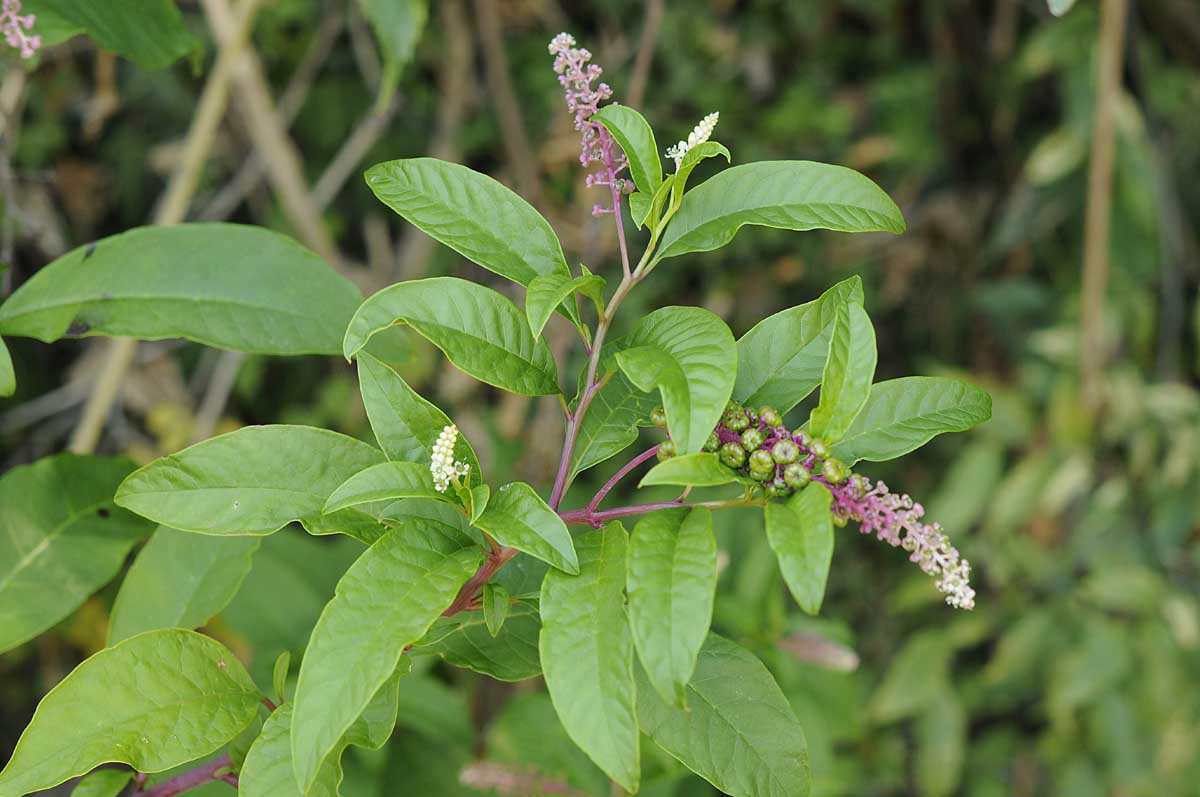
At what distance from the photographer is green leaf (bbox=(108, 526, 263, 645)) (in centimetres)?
85

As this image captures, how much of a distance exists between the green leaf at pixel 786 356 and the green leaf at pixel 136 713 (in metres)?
0.44

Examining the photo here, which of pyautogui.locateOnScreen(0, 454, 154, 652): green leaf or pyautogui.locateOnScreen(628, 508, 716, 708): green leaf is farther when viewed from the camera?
pyautogui.locateOnScreen(0, 454, 154, 652): green leaf

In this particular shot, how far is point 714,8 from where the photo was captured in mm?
2410

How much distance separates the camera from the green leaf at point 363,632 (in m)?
0.54

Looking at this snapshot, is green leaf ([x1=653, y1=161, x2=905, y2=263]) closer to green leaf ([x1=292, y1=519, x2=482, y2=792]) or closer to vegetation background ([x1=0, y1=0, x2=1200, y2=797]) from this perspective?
green leaf ([x1=292, y1=519, x2=482, y2=792])

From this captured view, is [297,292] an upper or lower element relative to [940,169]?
upper

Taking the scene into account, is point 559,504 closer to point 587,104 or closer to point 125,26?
point 587,104

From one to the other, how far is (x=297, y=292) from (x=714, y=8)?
1882 millimetres

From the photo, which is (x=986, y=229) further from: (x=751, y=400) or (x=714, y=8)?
(x=751, y=400)

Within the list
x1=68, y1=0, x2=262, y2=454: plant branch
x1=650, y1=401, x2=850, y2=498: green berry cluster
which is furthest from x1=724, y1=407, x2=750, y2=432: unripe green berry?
x1=68, y1=0, x2=262, y2=454: plant branch

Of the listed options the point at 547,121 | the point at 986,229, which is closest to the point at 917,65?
the point at 986,229

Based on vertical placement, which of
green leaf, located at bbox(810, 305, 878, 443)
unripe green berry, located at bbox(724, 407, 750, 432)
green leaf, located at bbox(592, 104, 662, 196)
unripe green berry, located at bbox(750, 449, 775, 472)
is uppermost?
green leaf, located at bbox(592, 104, 662, 196)

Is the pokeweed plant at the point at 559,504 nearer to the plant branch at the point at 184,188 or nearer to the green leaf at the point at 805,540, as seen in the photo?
the green leaf at the point at 805,540

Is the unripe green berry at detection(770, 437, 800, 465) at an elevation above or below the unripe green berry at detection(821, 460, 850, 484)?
above
